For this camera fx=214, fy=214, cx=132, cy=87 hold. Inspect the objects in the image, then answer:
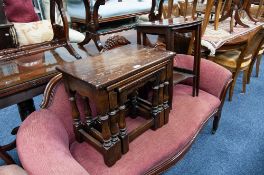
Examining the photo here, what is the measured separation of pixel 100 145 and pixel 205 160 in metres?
0.94

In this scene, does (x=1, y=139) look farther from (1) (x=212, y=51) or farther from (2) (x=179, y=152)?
(1) (x=212, y=51)

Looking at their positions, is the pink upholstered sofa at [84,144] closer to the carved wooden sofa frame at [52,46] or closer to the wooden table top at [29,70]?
the wooden table top at [29,70]

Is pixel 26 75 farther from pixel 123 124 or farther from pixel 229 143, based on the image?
pixel 229 143

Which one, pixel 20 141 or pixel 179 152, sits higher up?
pixel 20 141

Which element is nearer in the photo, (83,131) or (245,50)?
(83,131)

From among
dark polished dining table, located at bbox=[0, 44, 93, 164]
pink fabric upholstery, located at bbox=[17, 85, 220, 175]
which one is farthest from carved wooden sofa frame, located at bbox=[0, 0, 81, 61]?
pink fabric upholstery, located at bbox=[17, 85, 220, 175]

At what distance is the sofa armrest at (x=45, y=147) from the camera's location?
80 cm

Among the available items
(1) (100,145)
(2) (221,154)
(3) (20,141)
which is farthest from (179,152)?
(3) (20,141)

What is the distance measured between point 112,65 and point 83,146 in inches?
18.4

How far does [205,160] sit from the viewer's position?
1577mm

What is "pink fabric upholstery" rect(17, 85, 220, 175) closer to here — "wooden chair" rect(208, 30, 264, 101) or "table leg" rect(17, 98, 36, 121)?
"table leg" rect(17, 98, 36, 121)

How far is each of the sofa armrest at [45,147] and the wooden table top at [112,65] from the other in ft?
0.89

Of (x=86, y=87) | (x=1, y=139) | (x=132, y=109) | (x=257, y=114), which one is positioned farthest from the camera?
(x=257, y=114)

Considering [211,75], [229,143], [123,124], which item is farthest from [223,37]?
[123,124]
